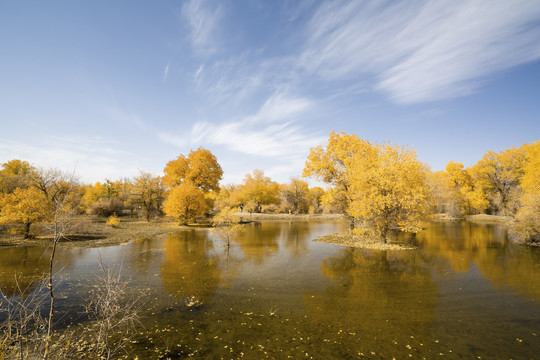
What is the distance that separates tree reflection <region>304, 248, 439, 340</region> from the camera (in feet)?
31.5

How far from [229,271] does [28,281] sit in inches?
417

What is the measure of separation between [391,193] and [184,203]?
29925 millimetres

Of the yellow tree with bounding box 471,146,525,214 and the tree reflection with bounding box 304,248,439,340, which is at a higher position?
the yellow tree with bounding box 471,146,525,214

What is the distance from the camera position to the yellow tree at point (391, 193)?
23.4m

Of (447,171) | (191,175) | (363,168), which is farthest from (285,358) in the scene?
(447,171)

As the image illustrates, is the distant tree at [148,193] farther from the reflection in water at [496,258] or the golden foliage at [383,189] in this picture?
the reflection in water at [496,258]

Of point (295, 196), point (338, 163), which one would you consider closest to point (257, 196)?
point (295, 196)

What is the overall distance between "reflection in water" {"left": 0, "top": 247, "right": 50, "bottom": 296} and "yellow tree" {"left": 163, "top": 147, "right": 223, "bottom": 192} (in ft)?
91.7

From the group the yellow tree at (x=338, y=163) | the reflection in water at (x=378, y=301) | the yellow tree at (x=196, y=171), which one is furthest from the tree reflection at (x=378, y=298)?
the yellow tree at (x=196, y=171)

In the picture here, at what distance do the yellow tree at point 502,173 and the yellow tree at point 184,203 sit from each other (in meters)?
59.3

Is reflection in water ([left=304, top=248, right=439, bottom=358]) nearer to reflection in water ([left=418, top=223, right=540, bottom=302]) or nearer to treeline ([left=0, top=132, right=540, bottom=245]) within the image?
reflection in water ([left=418, top=223, right=540, bottom=302])

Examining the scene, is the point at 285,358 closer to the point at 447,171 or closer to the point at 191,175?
the point at 191,175

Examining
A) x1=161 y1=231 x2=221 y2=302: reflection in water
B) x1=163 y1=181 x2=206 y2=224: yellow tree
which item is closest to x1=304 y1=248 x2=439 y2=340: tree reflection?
x1=161 y1=231 x2=221 y2=302: reflection in water

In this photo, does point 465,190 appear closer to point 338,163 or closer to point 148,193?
point 338,163
